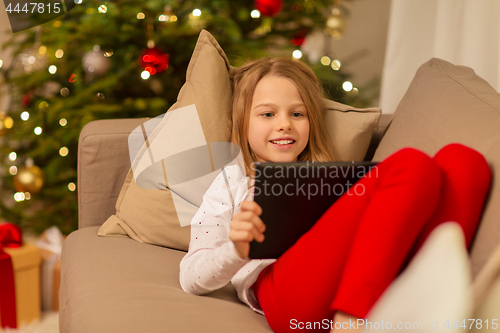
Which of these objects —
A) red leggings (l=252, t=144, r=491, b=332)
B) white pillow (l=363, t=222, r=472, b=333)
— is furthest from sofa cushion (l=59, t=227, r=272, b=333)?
white pillow (l=363, t=222, r=472, b=333)

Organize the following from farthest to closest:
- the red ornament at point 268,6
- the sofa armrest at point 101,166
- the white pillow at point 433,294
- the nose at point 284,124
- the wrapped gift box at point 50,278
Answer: the red ornament at point 268,6
the wrapped gift box at point 50,278
the sofa armrest at point 101,166
the nose at point 284,124
the white pillow at point 433,294

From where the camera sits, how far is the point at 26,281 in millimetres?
1393

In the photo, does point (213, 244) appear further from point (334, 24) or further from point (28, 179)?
point (334, 24)

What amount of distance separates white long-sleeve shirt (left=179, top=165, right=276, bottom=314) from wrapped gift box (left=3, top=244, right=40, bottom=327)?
785 millimetres

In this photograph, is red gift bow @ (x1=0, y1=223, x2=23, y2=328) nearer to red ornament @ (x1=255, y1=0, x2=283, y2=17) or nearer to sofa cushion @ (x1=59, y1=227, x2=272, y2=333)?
sofa cushion @ (x1=59, y1=227, x2=272, y2=333)

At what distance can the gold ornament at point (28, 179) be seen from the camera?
167 cm

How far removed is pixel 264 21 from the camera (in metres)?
1.80

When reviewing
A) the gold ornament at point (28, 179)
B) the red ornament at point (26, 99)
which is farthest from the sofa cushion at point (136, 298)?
the red ornament at point (26, 99)

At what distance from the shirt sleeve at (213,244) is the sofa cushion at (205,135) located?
0.40ft

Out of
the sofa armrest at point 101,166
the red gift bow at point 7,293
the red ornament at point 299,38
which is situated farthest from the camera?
the red ornament at point 299,38

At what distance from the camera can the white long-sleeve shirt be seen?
2.55 feet

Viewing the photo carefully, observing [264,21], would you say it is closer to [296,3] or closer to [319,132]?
[296,3]

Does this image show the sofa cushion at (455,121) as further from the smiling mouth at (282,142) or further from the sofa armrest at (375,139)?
the smiling mouth at (282,142)

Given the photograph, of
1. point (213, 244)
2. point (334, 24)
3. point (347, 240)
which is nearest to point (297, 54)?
point (334, 24)
